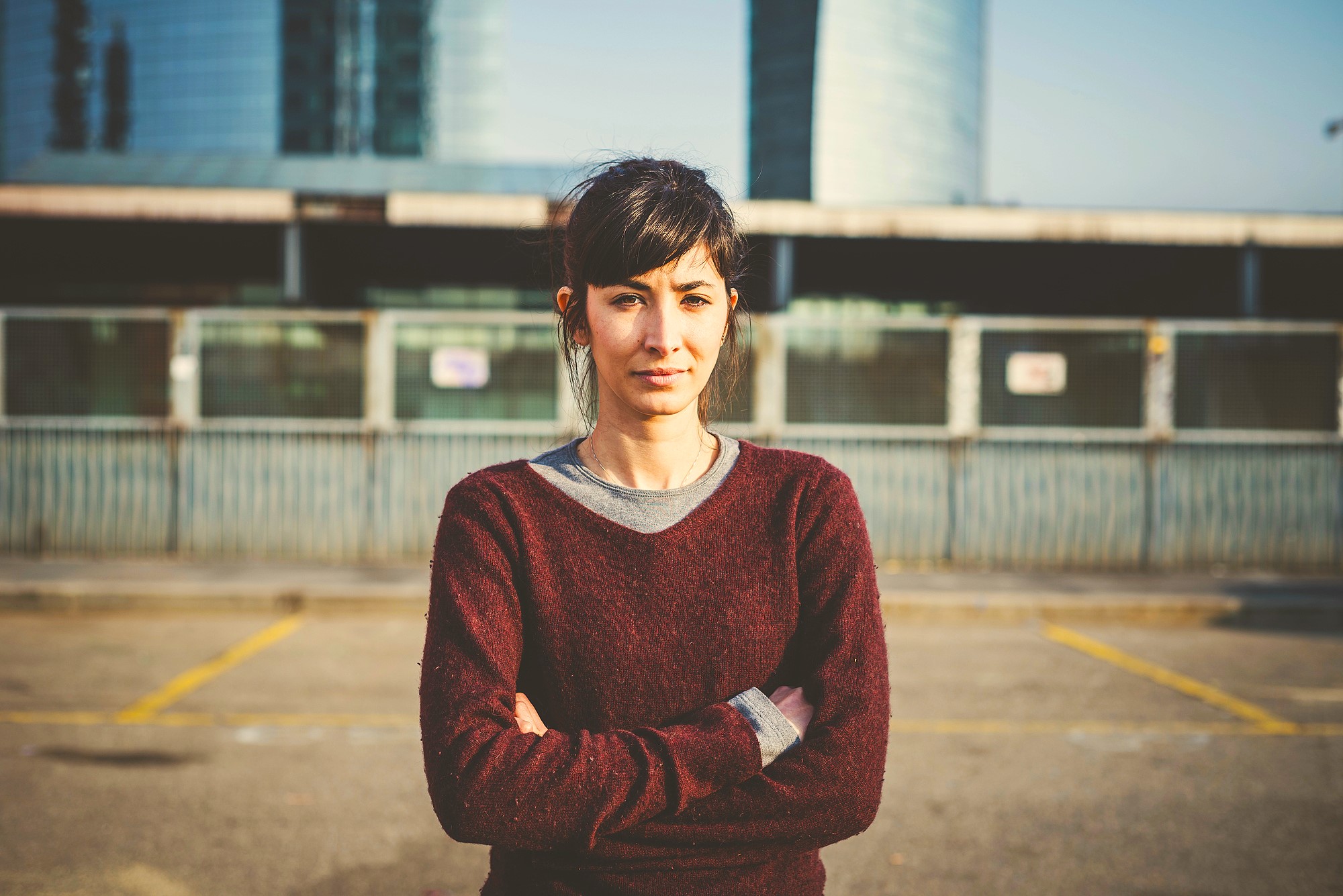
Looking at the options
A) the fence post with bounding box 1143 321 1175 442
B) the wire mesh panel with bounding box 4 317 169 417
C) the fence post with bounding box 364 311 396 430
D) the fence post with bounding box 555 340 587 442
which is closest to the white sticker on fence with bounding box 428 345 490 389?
the fence post with bounding box 364 311 396 430

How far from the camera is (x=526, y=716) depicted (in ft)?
4.75

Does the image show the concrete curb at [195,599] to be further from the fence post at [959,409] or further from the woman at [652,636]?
the woman at [652,636]

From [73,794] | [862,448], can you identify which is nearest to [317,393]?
[862,448]

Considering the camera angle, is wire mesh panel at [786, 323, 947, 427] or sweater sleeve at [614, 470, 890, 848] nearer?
sweater sleeve at [614, 470, 890, 848]

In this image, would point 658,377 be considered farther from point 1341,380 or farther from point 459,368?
point 1341,380

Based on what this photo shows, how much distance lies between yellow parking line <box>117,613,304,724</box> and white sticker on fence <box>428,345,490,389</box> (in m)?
2.93

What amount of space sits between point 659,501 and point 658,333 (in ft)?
0.83

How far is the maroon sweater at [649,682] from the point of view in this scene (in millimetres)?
1349

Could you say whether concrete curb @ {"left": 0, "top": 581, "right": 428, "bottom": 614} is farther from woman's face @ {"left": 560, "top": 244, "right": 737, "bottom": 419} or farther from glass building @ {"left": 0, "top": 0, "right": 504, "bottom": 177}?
glass building @ {"left": 0, "top": 0, "right": 504, "bottom": 177}

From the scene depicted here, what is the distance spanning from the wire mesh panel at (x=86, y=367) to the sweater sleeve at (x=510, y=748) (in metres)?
9.78

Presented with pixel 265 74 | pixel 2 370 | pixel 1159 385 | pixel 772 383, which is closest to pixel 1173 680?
pixel 1159 385

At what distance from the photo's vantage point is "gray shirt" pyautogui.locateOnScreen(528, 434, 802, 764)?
1396 millimetres

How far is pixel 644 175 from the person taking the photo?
1.46 meters

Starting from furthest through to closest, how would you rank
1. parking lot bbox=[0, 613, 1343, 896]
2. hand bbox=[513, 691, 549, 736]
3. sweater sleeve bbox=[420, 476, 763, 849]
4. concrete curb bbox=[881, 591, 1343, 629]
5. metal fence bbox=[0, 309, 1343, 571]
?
1. metal fence bbox=[0, 309, 1343, 571]
2. concrete curb bbox=[881, 591, 1343, 629]
3. parking lot bbox=[0, 613, 1343, 896]
4. hand bbox=[513, 691, 549, 736]
5. sweater sleeve bbox=[420, 476, 763, 849]
